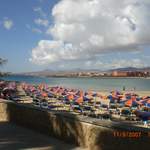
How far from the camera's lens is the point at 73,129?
18.3 feet

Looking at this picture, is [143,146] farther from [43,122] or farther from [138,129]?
[43,122]

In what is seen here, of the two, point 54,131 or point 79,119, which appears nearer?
point 79,119

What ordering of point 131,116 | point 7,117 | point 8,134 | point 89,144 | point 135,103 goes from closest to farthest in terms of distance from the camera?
point 89,144
point 8,134
point 7,117
point 131,116
point 135,103

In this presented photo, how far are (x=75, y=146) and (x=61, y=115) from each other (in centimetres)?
76

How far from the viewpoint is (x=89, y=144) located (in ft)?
17.1

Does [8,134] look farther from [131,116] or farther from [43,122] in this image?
[131,116]

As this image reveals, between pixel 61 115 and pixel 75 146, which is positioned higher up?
pixel 61 115

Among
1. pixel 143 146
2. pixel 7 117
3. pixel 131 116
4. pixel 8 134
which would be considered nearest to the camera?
pixel 143 146

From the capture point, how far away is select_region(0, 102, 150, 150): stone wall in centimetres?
457

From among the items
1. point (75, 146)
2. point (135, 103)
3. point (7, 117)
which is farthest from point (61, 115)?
point (135, 103)

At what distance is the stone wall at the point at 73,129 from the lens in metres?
4.57
